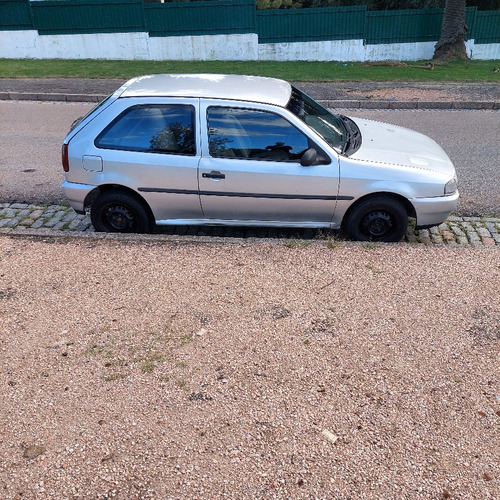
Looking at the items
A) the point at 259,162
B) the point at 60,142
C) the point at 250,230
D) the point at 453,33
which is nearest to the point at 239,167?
the point at 259,162

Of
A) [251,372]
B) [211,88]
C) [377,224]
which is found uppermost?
[211,88]

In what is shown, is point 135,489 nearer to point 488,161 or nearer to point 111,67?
point 488,161

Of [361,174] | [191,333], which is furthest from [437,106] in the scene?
[191,333]

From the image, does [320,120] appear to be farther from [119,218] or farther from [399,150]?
[119,218]

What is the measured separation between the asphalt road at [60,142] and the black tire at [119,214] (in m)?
1.70

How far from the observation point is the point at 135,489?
3.19m

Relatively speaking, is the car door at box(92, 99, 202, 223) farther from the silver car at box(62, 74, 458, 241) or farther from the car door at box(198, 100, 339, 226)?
the car door at box(198, 100, 339, 226)

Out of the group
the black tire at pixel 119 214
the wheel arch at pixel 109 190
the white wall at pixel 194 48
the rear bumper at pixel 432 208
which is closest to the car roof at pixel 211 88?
the wheel arch at pixel 109 190

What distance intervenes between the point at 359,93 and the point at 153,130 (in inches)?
389

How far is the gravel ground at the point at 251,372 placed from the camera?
328 cm

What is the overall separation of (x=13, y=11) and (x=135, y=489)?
23040mm

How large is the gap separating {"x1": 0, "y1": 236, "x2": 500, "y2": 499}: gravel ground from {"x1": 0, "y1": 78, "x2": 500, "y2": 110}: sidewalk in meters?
8.51

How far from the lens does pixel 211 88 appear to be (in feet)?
19.8

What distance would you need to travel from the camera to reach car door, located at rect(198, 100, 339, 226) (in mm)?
5668
